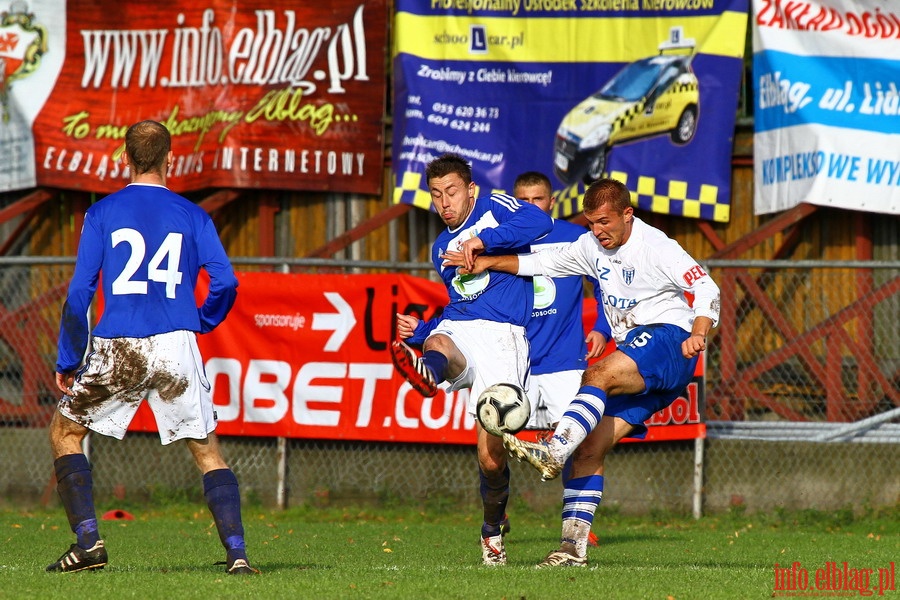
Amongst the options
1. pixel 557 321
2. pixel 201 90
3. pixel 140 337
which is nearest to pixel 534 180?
pixel 557 321

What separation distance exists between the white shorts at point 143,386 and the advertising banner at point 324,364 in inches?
191

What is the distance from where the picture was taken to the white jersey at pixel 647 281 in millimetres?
6832

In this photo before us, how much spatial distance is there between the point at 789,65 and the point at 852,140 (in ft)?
2.96

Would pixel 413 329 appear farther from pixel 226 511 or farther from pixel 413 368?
pixel 226 511

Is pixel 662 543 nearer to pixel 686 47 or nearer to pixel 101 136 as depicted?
pixel 686 47

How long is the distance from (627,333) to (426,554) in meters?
2.38

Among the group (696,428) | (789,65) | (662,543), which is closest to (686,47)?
(789,65)

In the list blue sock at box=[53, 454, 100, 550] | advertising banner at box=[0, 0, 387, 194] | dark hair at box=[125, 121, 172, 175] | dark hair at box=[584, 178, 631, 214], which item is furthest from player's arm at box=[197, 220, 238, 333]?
advertising banner at box=[0, 0, 387, 194]

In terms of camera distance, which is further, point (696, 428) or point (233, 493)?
point (696, 428)

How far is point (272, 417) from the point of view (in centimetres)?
1124

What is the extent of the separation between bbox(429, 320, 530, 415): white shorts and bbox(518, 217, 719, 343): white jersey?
28.3 inches

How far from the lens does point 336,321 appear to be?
36.6 ft

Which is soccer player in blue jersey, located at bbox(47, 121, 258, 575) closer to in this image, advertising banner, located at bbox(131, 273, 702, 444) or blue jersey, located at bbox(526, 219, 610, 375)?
blue jersey, located at bbox(526, 219, 610, 375)

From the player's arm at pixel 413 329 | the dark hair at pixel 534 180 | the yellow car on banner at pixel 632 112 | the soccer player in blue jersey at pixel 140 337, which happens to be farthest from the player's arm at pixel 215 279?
the yellow car on banner at pixel 632 112
